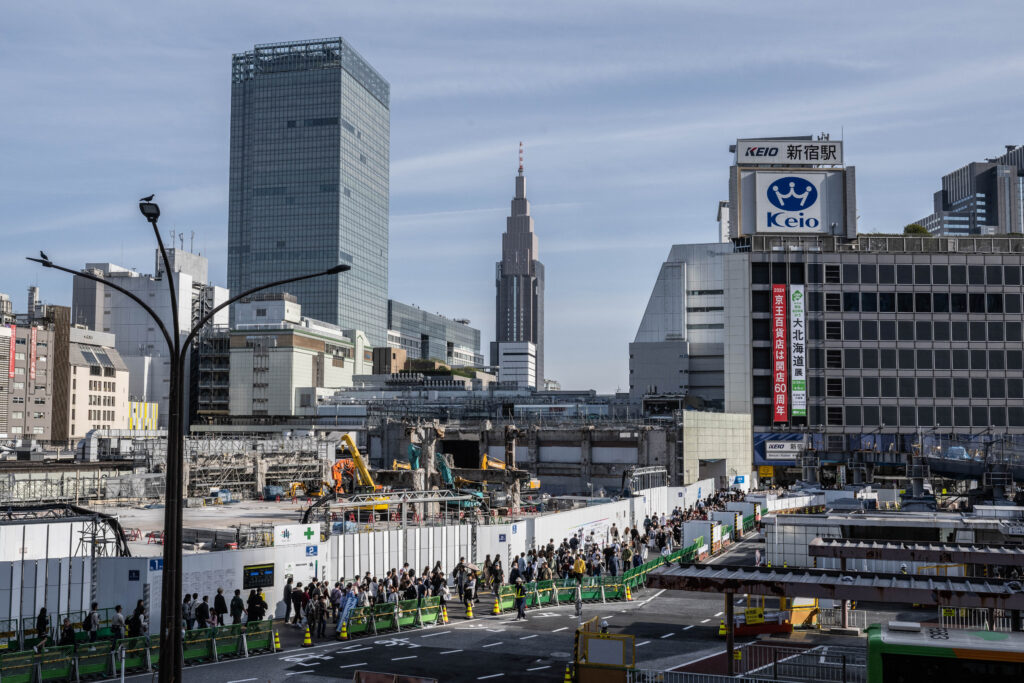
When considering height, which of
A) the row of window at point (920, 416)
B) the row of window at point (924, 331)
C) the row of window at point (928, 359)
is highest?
the row of window at point (924, 331)

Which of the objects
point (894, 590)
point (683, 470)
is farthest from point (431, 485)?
point (894, 590)

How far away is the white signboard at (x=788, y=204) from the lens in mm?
103062

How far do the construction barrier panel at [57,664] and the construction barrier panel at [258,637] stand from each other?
481 centimetres

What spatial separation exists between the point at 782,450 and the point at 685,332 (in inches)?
1515

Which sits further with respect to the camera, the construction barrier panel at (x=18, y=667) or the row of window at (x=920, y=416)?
the row of window at (x=920, y=416)

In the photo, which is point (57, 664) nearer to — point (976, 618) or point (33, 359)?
point (976, 618)

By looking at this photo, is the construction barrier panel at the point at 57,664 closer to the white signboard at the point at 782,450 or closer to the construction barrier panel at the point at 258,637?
the construction barrier panel at the point at 258,637

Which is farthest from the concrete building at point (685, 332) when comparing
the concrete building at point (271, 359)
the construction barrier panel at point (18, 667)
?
the construction barrier panel at point (18, 667)

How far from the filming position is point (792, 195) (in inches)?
4080

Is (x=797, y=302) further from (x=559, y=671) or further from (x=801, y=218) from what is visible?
(x=559, y=671)

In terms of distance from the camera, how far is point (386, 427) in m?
109

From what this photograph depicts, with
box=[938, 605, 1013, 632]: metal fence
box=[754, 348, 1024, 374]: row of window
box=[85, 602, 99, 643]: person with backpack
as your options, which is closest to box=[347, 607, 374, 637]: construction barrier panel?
box=[85, 602, 99, 643]: person with backpack

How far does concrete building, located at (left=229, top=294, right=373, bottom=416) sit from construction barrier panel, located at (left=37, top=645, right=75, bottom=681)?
430ft

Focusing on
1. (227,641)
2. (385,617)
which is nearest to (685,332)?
(385,617)
